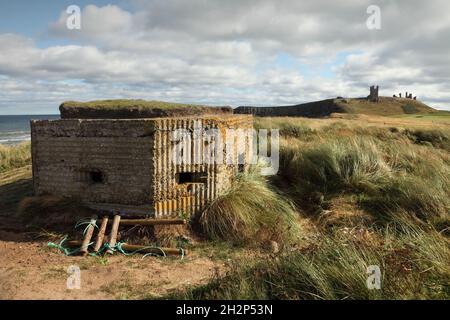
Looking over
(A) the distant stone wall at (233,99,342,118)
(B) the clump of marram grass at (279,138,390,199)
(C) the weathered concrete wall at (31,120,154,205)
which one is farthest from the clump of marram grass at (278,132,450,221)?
(A) the distant stone wall at (233,99,342,118)

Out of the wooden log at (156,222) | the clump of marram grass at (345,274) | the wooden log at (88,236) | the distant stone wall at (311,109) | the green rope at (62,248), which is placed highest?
the distant stone wall at (311,109)

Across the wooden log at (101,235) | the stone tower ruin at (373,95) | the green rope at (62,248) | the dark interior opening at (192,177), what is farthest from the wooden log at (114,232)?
the stone tower ruin at (373,95)

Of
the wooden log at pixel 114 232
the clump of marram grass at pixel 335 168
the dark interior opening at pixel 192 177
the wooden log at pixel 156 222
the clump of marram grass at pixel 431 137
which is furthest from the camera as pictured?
the clump of marram grass at pixel 431 137

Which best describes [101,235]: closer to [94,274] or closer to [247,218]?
[94,274]

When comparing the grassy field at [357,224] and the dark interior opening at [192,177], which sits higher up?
the dark interior opening at [192,177]

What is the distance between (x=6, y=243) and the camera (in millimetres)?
5961

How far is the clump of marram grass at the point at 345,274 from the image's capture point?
327cm

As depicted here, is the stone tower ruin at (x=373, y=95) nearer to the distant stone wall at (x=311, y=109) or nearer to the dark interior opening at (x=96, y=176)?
the distant stone wall at (x=311, y=109)

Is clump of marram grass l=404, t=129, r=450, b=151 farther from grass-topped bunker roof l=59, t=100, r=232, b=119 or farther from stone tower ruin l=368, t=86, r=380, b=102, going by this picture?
stone tower ruin l=368, t=86, r=380, b=102

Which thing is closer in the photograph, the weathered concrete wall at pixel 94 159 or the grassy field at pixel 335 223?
the grassy field at pixel 335 223

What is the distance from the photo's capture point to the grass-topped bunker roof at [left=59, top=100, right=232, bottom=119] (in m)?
7.56

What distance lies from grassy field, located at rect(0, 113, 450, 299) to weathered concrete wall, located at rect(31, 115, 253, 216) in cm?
49

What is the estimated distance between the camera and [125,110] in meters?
7.82
